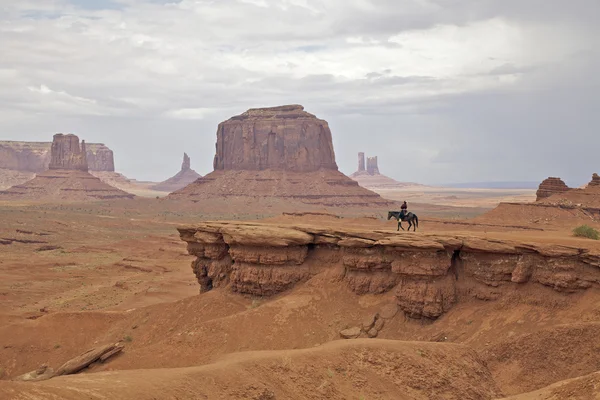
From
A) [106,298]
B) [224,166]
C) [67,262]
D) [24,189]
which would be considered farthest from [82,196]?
[106,298]

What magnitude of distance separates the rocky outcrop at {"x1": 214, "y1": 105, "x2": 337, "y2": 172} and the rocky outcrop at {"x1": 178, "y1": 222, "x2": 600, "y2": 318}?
108 meters

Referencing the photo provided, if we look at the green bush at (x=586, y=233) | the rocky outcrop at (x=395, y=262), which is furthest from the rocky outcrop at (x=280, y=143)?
the rocky outcrop at (x=395, y=262)

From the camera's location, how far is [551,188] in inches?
2307

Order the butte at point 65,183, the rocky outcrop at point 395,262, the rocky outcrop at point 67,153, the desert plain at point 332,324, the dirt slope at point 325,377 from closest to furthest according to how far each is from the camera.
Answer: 1. the dirt slope at point 325,377
2. the desert plain at point 332,324
3. the rocky outcrop at point 395,262
4. the butte at point 65,183
5. the rocky outcrop at point 67,153

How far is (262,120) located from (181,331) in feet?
388

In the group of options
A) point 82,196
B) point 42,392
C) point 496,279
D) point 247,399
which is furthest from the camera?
point 82,196

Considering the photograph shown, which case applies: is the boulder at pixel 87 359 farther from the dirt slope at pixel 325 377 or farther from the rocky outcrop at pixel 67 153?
the rocky outcrop at pixel 67 153

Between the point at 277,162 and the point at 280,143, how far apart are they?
4.12m

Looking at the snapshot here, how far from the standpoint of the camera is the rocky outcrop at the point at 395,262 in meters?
21.1

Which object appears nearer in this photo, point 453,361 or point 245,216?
point 453,361

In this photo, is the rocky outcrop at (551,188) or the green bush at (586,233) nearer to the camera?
the green bush at (586,233)

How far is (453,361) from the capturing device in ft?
60.5

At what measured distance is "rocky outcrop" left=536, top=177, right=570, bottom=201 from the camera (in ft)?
190

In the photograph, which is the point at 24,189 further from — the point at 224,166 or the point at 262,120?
the point at 262,120
